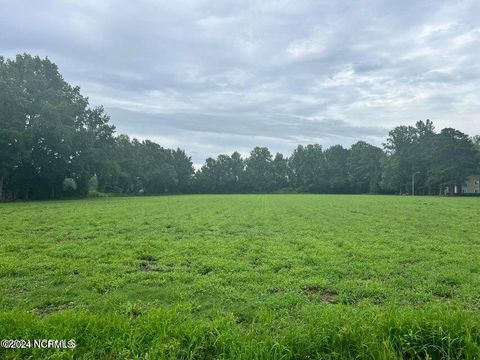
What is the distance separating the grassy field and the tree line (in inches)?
1377

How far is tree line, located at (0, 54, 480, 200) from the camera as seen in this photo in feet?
144

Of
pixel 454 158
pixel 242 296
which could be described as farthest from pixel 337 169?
pixel 242 296

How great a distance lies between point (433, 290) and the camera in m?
6.87

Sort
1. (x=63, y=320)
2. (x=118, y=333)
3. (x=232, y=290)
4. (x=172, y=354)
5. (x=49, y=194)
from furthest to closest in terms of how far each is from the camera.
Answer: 1. (x=49, y=194)
2. (x=232, y=290)
3. (x=63, y=320)
4. (x=118, y=333)
5. (x=172, y=354)

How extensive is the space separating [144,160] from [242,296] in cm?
9807

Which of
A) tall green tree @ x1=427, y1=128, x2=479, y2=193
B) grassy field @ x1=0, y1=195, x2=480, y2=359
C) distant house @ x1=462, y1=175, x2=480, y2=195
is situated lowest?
grassy field @ x1=0, y1=195, x2=480, y2=359

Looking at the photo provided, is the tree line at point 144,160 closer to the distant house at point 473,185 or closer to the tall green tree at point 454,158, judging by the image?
the tall green tree at point 454,158

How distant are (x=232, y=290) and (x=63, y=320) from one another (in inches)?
117

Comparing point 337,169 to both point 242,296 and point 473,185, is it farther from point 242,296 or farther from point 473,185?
point 242,296

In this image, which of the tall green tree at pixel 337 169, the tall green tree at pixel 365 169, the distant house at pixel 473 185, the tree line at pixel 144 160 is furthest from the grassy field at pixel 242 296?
the tall green tree at pixel 337 169

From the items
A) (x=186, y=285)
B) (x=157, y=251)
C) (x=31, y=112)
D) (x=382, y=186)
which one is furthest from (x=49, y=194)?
(x=382, y=186)

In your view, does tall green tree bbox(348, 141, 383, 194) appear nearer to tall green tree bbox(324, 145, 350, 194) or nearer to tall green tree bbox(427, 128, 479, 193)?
tall green tree bbox(324, 145, 350, 194)

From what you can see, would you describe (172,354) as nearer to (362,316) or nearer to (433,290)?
(362,316)

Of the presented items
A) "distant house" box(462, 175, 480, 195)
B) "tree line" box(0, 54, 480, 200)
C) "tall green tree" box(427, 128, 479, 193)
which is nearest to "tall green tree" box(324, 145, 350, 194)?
A: "tree line" box(0, 54, 480, 200)
